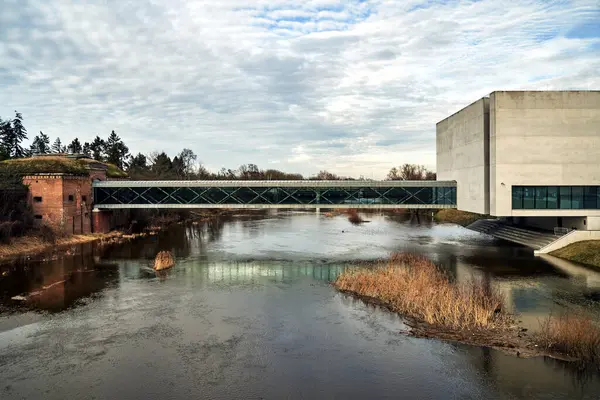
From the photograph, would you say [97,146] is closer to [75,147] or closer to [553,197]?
[75,147]

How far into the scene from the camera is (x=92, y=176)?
45.0m

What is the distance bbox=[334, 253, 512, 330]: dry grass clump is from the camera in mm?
17672

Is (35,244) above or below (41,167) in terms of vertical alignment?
below

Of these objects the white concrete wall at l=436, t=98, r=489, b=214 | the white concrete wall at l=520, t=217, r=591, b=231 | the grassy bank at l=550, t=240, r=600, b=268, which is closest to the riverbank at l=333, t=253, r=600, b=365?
the grassy bank at l=550, t=240, r=600, b=268

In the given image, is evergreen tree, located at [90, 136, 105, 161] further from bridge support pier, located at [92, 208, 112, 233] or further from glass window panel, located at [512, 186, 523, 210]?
glass window panel, located at [512, 186, 523, 210]

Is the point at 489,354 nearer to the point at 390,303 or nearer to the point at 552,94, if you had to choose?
the point at 390,303

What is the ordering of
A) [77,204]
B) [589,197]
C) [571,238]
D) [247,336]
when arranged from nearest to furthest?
1. [247,336]
2. [571,238]
3. [589,197]
4. [77,204]

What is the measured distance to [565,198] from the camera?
33.9 m

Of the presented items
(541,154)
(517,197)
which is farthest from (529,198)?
(541,154)

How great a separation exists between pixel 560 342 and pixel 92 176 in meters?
43.1

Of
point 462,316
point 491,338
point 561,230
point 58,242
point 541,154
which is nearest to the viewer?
point 491,338

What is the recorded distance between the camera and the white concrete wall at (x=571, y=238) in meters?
33.4

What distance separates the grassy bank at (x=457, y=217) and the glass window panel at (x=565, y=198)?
70.6 feet

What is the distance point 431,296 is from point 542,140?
2007 cm
